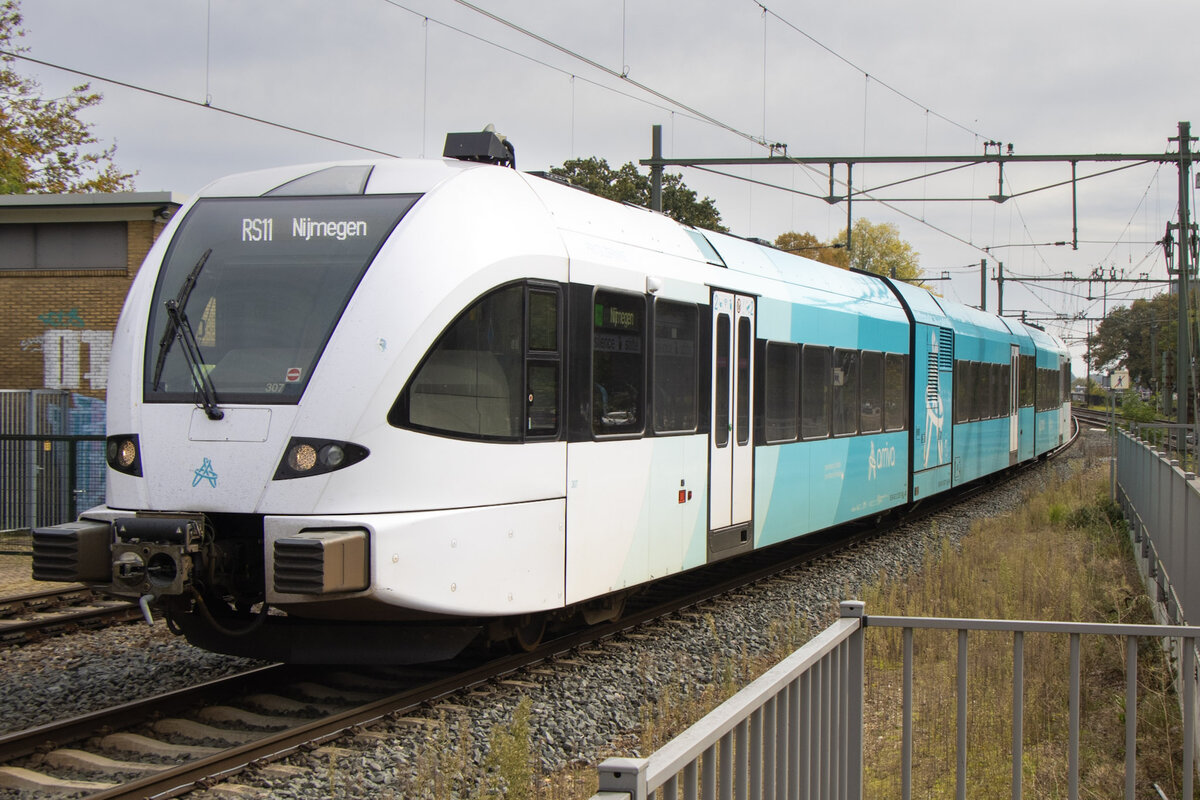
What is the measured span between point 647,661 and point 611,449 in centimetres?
157

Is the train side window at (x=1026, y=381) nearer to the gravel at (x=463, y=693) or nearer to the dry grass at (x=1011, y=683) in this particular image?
→ the dry grass at (x=1011, y=683)

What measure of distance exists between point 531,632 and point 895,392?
871 centimetres

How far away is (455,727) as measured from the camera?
682cm

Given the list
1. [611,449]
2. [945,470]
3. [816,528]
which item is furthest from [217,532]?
[945,470]

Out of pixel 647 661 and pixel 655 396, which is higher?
pixel 655 396

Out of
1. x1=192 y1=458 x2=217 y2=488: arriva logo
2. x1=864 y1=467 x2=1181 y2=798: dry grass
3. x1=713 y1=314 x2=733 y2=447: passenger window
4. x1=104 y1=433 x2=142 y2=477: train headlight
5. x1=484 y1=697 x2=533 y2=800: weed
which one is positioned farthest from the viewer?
x1=713 y1=314 x2=733 y2=447: passenger window

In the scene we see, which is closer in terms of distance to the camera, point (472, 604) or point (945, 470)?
point (472, 604)

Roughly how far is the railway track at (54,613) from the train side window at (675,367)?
481 cm

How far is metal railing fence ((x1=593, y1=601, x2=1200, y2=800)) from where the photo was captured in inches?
104

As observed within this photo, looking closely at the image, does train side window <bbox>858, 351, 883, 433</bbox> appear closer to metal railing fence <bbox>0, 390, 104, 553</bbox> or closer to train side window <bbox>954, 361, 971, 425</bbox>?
train side window <bbox>954, 361, 971, 425</bbox>

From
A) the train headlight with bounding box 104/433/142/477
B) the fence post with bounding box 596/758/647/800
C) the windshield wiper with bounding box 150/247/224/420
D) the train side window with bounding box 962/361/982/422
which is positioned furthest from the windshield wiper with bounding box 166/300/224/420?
the train side window with bounding box 962/361/982/422

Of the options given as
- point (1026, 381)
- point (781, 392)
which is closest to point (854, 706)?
point (781, 392)

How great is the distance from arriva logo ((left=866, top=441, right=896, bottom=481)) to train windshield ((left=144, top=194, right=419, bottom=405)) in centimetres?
900

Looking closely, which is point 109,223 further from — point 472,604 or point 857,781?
point 857,781
